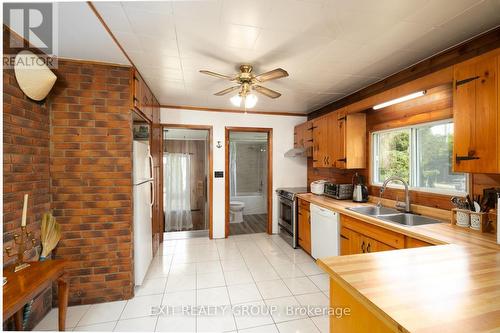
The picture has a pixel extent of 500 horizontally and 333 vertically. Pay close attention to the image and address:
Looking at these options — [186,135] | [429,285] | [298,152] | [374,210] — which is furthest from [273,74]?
[186,135]

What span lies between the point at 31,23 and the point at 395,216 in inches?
138

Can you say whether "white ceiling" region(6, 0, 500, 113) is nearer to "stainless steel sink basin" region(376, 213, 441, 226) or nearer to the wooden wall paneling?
the wooden wall paneling

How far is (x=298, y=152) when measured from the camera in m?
4.00

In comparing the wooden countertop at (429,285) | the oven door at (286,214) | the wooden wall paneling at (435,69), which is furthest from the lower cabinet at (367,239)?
the wooden wall paneling at (435,69)

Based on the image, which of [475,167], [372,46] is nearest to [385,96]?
[372,46]

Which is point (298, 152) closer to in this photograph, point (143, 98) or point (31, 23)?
point (143, 98)

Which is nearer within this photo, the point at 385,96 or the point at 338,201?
the point at 385,96

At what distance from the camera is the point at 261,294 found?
2246 millimetres

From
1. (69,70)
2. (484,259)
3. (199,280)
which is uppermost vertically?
(69,70)

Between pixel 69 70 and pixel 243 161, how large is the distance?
436 centimetres

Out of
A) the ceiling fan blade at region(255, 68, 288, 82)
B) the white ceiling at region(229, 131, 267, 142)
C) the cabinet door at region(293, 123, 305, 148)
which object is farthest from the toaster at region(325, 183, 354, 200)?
the white ceiling at region(229, 131, 267, 142)

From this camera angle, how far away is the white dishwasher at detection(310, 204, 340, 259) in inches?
99.0

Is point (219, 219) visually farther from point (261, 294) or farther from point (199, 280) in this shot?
point (261, 294)

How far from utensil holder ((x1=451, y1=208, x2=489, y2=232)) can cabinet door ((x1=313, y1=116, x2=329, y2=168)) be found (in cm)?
164
